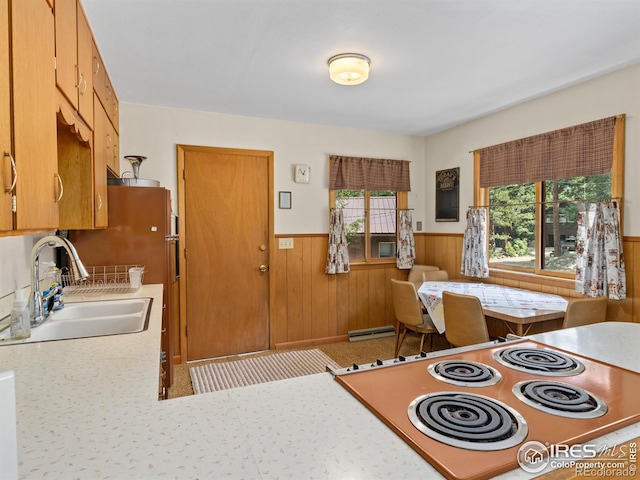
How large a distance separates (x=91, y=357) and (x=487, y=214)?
3.74 meters

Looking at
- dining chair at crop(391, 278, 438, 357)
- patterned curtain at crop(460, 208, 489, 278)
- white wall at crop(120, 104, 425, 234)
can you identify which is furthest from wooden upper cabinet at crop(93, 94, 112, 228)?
patterned curtain at crop(460, 208, 489, 278)

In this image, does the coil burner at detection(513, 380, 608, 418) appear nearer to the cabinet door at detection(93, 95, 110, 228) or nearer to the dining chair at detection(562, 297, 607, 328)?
the dining chair at detection(562, 297, 607, 328)

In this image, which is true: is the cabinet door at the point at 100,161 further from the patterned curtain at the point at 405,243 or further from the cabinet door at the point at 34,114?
the patterned curtain at the point at 405,243

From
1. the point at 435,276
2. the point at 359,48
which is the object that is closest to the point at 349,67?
the point at 359,48

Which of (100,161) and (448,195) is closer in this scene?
(100,161)

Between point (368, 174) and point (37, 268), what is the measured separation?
3.40 m

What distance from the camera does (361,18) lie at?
6.57 ft

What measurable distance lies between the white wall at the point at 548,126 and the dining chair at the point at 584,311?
0.59 m

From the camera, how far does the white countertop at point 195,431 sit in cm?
65

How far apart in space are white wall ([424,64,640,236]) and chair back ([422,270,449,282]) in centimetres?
53

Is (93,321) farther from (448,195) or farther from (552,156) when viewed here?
(448,195)

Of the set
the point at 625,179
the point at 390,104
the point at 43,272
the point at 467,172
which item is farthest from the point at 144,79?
the point at 625,179

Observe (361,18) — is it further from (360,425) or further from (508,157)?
(508,157)

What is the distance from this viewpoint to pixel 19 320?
143 centimetres
